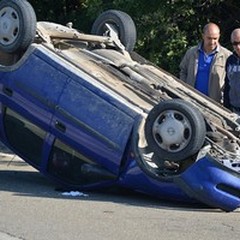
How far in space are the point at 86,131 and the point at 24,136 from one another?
3.22ft

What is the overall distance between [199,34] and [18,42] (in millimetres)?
6588

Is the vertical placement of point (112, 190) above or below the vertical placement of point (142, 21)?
below

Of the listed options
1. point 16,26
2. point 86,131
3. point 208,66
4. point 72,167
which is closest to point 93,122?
point 86,131

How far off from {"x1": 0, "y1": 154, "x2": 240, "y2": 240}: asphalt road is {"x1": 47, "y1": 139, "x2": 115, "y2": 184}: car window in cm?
20

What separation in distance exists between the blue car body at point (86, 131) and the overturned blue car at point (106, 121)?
0.03 ft

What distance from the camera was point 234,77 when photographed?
1036 cm

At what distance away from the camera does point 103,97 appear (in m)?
9.16

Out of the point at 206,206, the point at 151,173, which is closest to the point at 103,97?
the point at 151,173

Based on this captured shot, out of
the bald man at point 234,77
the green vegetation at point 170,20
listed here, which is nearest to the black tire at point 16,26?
the bald man at point 234,77

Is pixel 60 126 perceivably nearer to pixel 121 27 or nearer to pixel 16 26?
pixel 16 26

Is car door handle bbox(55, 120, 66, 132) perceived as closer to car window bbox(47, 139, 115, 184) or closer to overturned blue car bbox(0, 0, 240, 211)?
overturned blue car bbox(0, 0, 240, 211)

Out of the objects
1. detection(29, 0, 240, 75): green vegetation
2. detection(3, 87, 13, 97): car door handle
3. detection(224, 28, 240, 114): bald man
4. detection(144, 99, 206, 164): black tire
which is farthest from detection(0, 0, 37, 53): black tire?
detection(29, 0, 240, 75): green vegetation

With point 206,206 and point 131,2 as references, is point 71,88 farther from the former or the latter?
point 131,2

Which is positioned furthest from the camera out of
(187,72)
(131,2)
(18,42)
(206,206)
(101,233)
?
(131,2)
